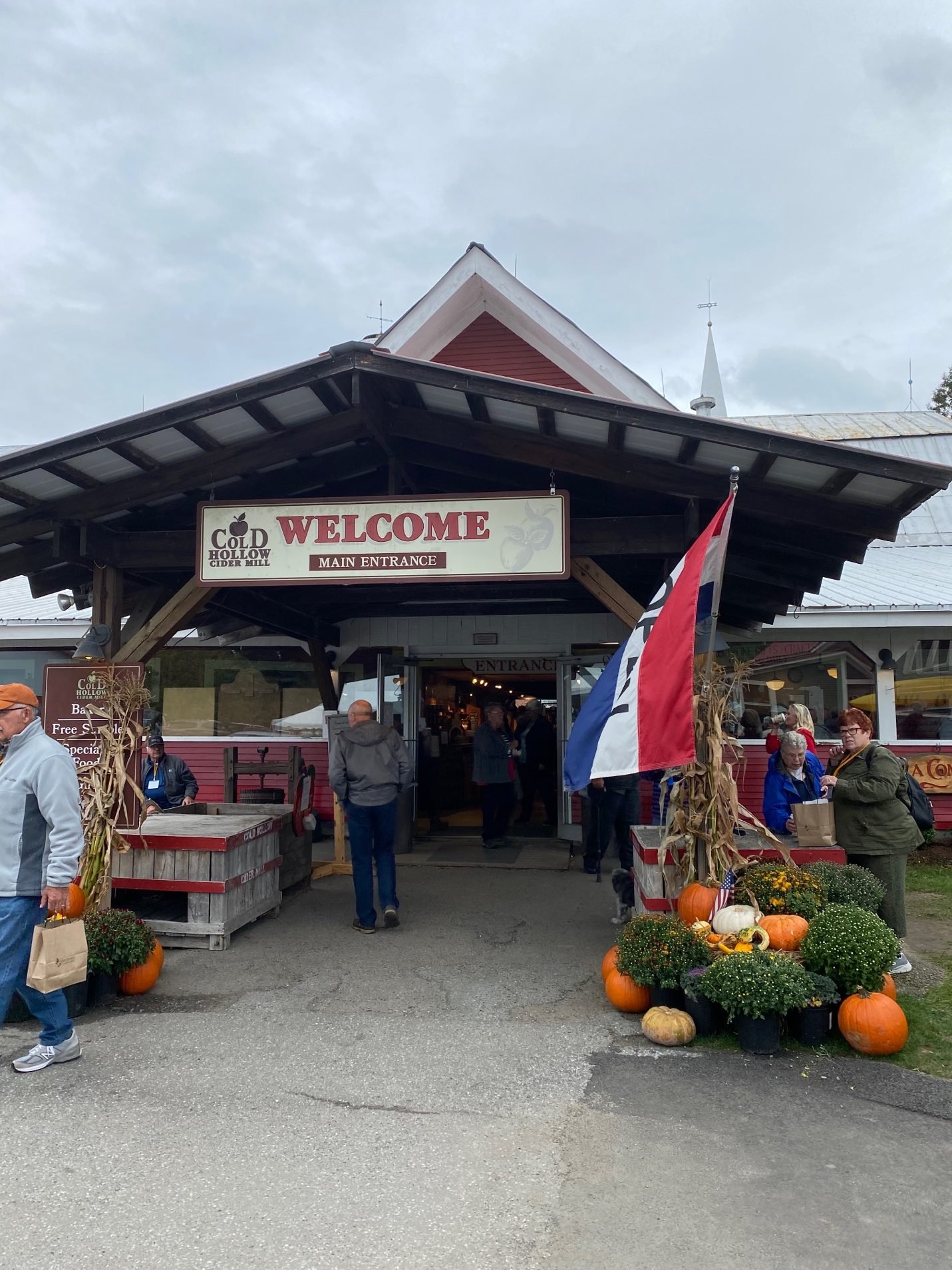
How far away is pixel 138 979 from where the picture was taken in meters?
5.96

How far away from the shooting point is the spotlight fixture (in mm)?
7152

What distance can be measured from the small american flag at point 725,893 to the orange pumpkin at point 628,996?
603 mm

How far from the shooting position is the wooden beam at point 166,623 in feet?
23.2

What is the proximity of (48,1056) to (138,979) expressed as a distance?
3.98ft

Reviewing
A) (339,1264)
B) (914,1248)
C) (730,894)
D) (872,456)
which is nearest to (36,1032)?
(339,1264)

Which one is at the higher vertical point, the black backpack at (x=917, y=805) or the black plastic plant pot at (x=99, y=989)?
the black backpack at (x=917, y=805)

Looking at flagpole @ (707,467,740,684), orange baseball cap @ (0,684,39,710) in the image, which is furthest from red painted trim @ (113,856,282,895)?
flagpole @ (707,467,740,684)

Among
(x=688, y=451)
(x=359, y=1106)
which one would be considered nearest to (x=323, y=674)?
(x=688, y=451)

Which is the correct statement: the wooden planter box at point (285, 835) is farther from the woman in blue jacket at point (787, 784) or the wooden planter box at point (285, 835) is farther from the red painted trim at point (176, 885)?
the woman in blue jacket at point (787, 784)

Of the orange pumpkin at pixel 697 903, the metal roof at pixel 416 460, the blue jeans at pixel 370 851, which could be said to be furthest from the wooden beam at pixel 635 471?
the blue jeans at pixel 370 851

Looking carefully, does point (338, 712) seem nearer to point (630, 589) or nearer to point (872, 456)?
point (630, 589)

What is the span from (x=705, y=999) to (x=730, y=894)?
0.76 metres

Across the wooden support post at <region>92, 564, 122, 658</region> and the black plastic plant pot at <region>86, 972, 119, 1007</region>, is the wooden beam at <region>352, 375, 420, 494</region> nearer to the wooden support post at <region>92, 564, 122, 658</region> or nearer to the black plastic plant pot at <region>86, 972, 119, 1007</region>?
the wooden support post at <region>92, 564, 122, 658</region>

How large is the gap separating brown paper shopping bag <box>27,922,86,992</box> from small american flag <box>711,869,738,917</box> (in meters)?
3.46
